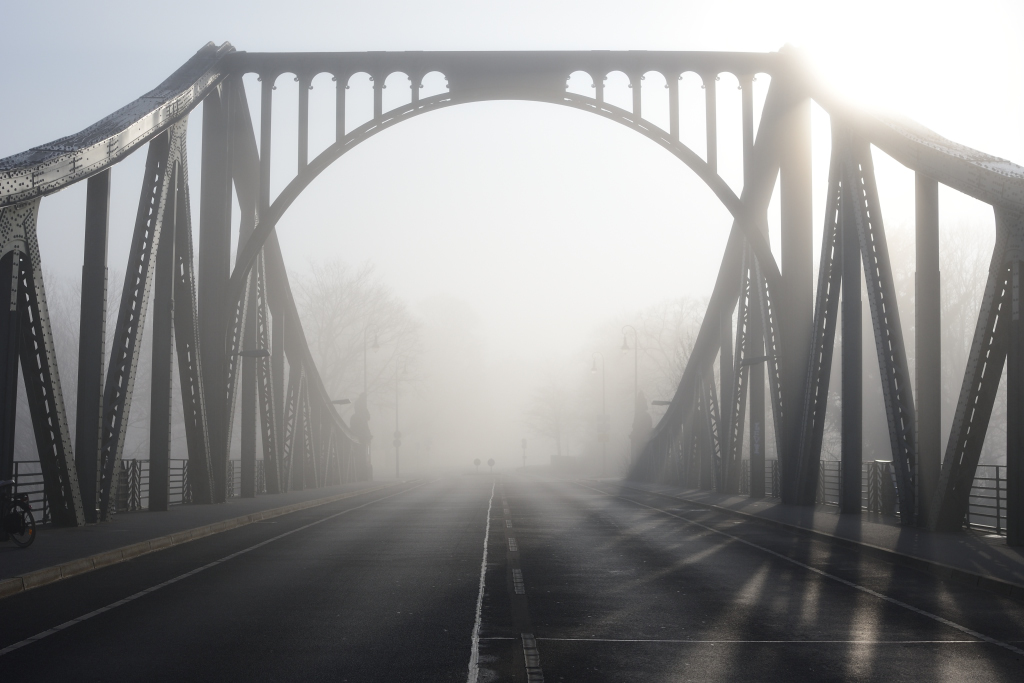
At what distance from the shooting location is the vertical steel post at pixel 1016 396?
13305 millimetres

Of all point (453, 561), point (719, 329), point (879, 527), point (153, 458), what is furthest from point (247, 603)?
point (719, 329)

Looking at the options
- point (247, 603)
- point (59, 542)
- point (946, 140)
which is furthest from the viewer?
point (946, 140)

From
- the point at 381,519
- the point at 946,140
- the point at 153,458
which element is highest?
the point at 946,140

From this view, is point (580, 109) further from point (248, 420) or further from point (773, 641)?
point (773, 641)

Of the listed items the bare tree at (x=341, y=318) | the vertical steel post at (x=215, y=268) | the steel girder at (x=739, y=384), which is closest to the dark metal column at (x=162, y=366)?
the vertical steel post at (x=215, y=268)

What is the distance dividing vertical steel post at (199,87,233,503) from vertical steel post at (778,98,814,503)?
12325 millimetres

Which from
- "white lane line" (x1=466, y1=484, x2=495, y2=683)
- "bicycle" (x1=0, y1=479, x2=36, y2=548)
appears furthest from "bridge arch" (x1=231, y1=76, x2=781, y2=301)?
"white lane line" (x1=466, y1=484, x2=495, y2=683)

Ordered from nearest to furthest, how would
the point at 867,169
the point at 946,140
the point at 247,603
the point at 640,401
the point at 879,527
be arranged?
1. the point at 247,603
2. the point at 946,140
3. the point at 879,527
4. the point at 867,169
5. the point at 640,401

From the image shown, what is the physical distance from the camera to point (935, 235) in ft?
53.1

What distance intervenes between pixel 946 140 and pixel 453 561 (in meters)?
9.57

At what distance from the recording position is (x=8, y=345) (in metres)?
14.1

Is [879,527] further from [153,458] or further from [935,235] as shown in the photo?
[153,458]

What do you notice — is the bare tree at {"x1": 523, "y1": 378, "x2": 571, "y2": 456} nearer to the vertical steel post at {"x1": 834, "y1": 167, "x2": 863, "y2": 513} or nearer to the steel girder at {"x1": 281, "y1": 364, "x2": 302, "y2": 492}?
the steel girder at {"x1": 281, "y1": 364, "x2": 302, "y2": 492}

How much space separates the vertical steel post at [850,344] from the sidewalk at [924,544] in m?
1.11
